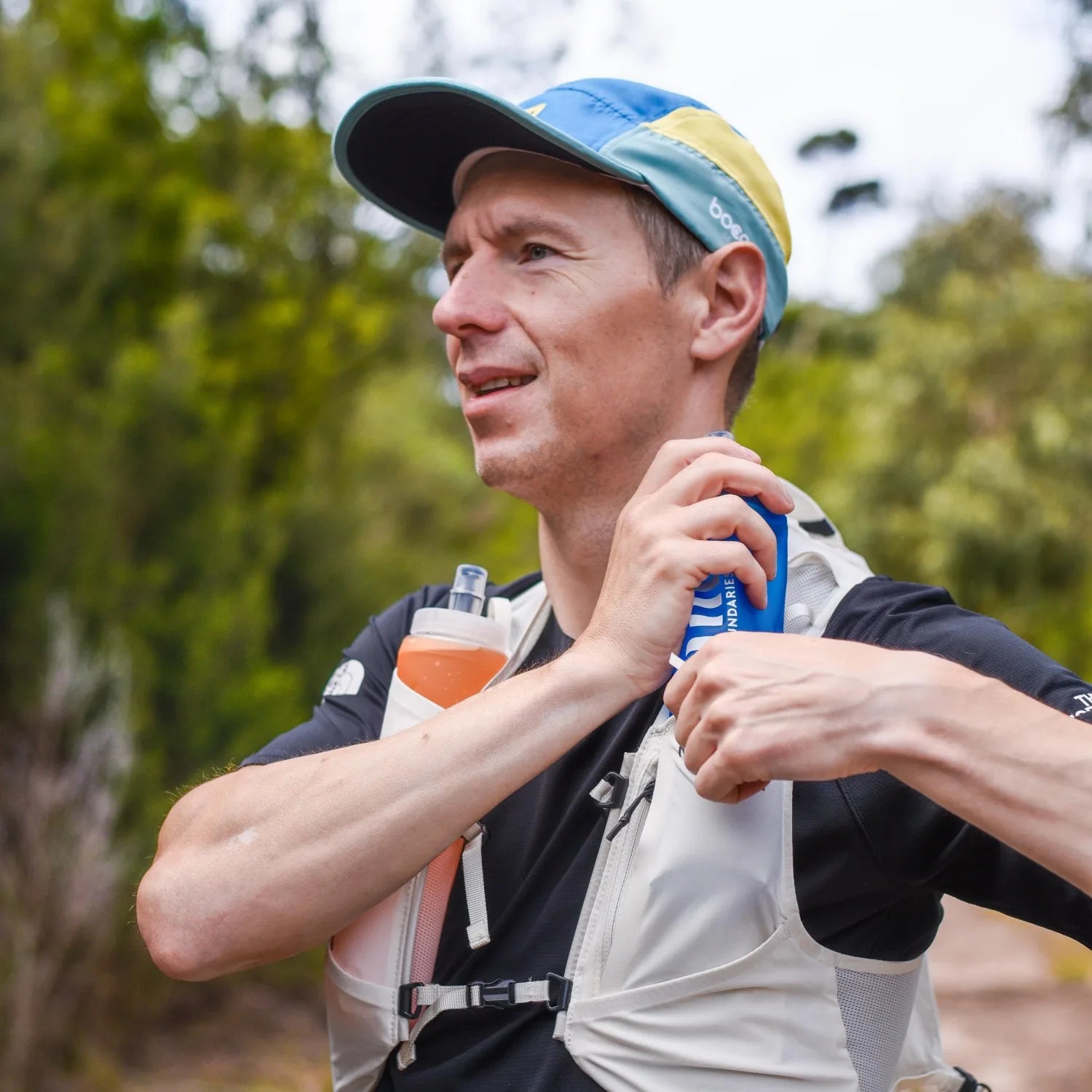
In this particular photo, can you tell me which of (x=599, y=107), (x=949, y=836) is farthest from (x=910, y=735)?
(x=599, y=107)

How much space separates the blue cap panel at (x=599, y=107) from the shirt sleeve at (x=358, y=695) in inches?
32.4

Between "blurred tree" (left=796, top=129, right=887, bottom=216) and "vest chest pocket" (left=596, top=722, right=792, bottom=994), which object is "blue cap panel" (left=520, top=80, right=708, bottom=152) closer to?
"vest chest pocket" (left=596, top=722, right=792, bottom=994)

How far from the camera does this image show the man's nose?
1.98m

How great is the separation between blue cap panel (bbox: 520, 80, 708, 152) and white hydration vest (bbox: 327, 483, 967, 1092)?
995mm

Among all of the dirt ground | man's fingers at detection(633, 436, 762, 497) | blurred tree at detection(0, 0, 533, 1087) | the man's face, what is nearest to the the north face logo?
the man's face

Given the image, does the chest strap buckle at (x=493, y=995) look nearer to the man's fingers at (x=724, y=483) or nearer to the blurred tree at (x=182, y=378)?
the man's fingers at (x=724, y=483)

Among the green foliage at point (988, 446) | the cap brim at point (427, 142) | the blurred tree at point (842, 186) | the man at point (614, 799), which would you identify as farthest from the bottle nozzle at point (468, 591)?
the blurred tree at point (842, 186)

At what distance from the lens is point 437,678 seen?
68.9 inches

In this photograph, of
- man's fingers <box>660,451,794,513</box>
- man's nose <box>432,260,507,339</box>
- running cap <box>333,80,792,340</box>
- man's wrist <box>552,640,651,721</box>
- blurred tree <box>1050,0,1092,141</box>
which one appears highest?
blurred tree <box>1050,0,1092,141</box>

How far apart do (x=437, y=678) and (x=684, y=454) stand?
50 cm

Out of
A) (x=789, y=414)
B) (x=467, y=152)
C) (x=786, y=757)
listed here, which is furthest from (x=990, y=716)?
(x=789, y=414)

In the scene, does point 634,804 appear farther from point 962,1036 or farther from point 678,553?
point 962,1036

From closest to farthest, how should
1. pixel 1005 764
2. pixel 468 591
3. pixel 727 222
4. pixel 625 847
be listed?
pixel 1005 764, pixel 625 847, pixel 468 591, pixel 727 222

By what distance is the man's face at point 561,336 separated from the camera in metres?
1.96
